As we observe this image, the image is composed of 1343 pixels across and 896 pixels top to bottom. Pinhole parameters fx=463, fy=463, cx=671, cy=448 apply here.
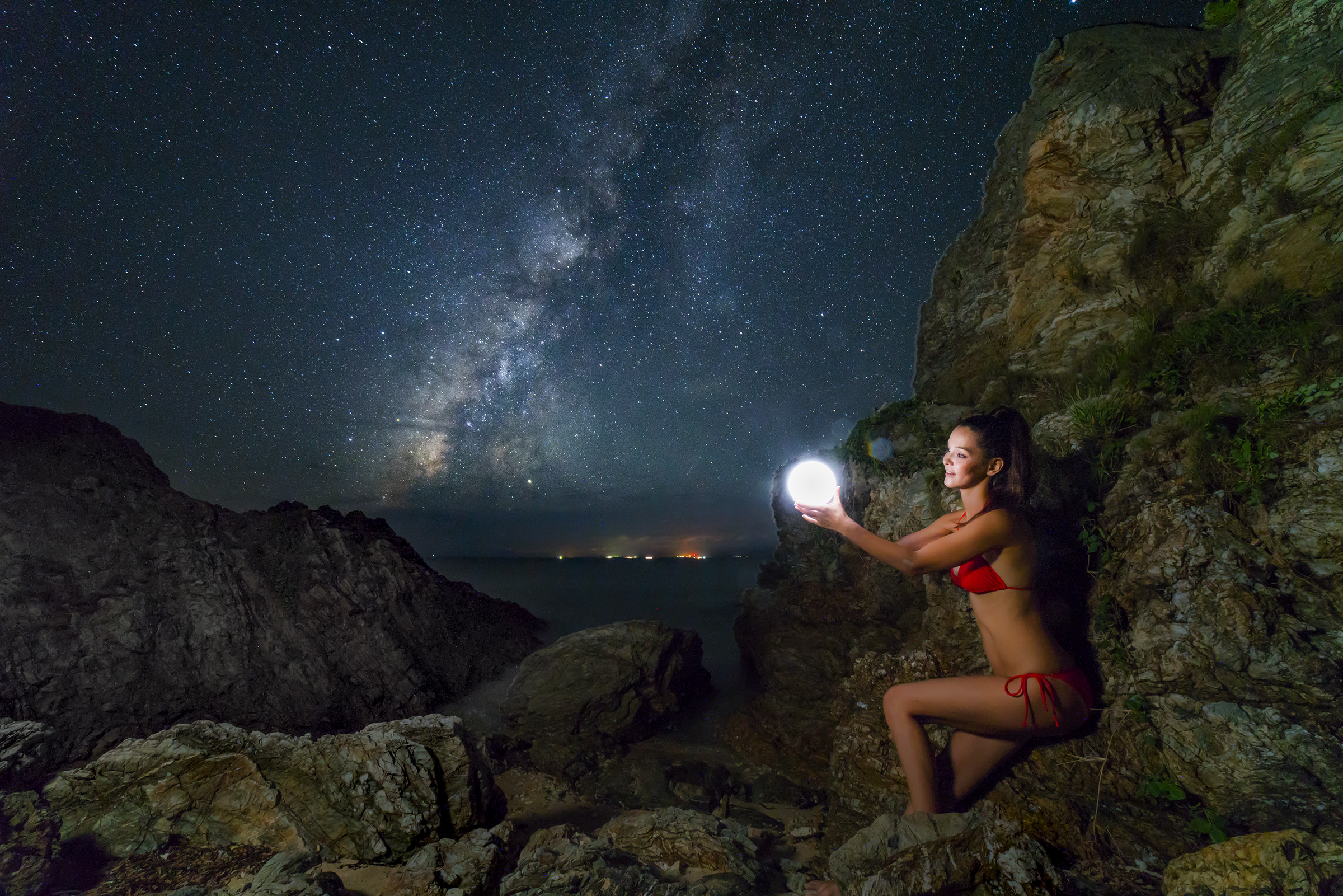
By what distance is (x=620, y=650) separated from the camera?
30.1ft

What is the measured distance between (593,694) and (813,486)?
7084mm

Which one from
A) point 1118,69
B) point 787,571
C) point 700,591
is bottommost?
point 700,591

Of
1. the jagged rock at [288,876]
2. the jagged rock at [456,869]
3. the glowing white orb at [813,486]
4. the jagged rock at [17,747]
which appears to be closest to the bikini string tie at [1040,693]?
the glowing white orb at [813,486]

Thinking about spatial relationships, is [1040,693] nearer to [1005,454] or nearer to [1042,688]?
[1042,688]

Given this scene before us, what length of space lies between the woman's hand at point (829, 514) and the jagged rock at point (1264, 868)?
2.71 m

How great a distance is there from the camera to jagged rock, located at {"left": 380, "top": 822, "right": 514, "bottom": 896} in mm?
3621

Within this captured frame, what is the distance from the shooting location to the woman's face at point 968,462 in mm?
3566

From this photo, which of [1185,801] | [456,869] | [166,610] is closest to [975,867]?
[1185,801]

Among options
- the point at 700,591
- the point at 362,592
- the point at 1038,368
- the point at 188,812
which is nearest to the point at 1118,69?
the point at 1038,368

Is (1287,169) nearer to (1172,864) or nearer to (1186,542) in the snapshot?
(1186,542)

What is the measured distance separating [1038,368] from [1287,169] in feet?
9.25

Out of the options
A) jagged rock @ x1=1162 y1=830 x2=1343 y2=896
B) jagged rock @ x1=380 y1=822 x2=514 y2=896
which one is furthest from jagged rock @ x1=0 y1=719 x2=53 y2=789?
jagged rock @ x1=1162 y1=830 x2=1343 y2=896

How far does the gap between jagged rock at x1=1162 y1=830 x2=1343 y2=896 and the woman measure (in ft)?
2.93

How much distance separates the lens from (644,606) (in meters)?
28.7
